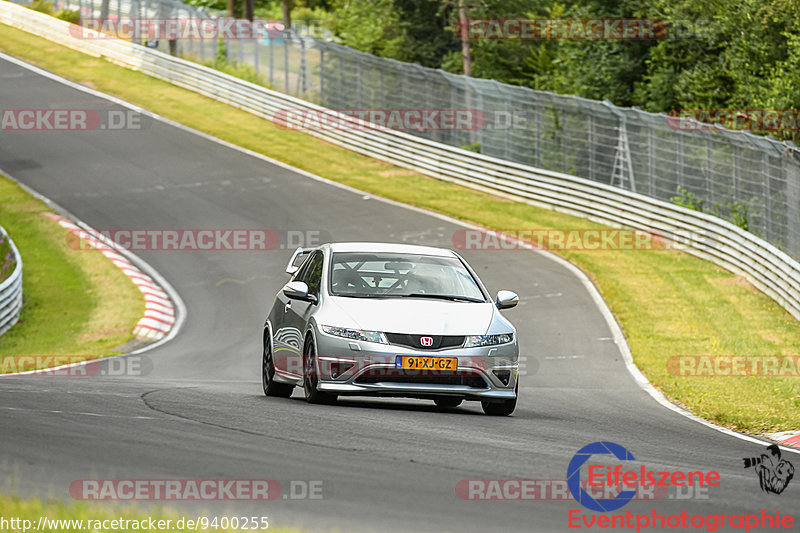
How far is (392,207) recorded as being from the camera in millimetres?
31234

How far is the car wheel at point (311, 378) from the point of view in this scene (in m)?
10.7

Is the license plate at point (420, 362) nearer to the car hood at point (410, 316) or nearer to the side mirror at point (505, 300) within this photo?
the car hood at point (410, 316)

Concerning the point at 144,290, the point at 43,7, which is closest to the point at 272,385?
the point at 144,290

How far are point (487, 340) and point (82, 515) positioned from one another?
5884mm

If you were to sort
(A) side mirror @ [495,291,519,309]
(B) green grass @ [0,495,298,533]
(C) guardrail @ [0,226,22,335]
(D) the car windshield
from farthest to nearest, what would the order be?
(C) guardrail @ [0,226,22,335]
(A) side mirror @ [495,291,519,309]
(D) the car windshield
(B) green grass @ [0,495,298,533]

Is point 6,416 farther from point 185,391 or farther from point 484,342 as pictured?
point 484,342

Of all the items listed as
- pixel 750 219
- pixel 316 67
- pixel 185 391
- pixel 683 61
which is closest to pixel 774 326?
pixel 750 219

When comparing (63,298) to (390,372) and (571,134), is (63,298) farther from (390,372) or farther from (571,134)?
(390,372)

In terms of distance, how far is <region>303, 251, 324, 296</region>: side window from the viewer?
11.6 metres

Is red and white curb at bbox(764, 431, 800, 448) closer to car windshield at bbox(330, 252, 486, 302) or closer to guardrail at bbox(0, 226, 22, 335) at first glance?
car windshield at bbox(330, 252, 486, 302)

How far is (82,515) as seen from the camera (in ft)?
17.5

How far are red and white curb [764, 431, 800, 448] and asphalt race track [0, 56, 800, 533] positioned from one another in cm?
51

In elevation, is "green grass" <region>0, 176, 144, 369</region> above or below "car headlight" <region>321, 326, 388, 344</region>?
below

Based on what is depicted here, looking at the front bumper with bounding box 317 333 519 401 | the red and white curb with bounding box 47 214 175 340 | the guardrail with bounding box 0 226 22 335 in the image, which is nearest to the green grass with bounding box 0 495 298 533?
the front bumper with bounding box 317 333 519 401
